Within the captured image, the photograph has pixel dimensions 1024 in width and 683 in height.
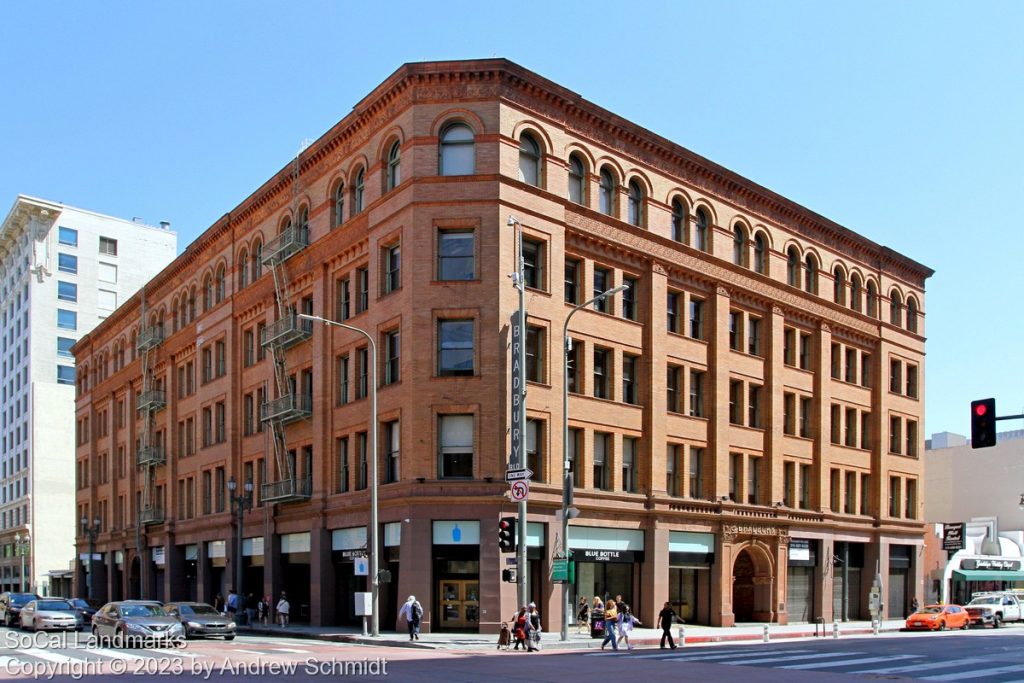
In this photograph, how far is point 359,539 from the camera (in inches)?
1702

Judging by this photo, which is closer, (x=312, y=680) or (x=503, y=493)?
(x=312, y=680)

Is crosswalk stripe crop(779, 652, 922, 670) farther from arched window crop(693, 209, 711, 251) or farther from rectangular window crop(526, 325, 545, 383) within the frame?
arched window crop(693, 209, 711, 251)

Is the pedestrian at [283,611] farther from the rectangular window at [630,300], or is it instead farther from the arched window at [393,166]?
the rectangular window at [630,300]

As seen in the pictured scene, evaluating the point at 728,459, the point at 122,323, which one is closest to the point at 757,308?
the point at 728,459

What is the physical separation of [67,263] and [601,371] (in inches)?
3018

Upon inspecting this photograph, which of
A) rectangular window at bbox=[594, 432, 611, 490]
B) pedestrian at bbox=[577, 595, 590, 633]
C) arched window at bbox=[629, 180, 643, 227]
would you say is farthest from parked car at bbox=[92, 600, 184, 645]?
arched window at bbox=[629, 180, 643, 227]

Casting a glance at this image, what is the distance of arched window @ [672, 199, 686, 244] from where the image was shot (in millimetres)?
47625

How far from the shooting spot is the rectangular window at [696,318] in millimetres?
48188

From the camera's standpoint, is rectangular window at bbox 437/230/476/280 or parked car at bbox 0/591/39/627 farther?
parked car at bbox 0/591/39/627

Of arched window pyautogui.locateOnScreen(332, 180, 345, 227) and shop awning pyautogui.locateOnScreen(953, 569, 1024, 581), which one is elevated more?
arched window pyautogui.locateOnScreen(332, 180, 345, 227)

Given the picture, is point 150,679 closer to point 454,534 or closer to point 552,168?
point 454,534

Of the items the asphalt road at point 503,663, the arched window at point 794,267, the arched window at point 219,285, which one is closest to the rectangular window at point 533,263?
the asphalt road at point 503,663

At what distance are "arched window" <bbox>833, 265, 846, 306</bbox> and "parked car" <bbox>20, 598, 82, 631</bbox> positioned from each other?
129ft

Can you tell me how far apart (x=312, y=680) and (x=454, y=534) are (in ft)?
58.9
